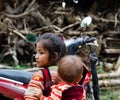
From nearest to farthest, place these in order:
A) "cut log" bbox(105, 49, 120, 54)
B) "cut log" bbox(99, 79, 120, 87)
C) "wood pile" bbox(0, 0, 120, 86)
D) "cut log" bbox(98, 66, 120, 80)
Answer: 1. "cut log" bbox(99, 79, 120, 87)
2. "cut log" bbox(98, 66, 120, 80)
3. "wood pile" bbox(0, 0, 120, 86)
4. "cut log" bbox(105, 49, 120, 54)

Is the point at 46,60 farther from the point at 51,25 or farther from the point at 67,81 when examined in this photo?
the point at 51,25

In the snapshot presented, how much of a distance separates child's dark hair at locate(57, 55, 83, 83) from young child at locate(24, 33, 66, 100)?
0.10 m

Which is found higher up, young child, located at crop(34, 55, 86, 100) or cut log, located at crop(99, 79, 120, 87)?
cut log, located at crop(99, 79, 120, 87)

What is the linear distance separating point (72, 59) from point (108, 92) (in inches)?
170

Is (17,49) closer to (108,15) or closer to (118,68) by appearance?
(118,68)

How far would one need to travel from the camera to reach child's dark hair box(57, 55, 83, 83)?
2.44 meters

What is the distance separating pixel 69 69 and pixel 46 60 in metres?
0.22

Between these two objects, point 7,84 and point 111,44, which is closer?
point 7,84

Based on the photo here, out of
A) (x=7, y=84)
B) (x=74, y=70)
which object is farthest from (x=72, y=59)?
(x=7, y=84)

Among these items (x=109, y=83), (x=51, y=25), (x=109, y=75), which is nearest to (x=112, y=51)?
(x=51, y=25)

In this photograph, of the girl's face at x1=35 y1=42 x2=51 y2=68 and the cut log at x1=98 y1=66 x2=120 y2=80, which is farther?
the cut log at x1=98 y1=66 x2=120 y2=80

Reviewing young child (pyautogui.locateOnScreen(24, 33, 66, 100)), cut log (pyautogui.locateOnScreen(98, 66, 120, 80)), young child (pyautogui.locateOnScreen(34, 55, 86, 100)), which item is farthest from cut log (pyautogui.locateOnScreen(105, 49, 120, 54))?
young child (pyautogui.locateOnScreen(34, 55, 86, 100))

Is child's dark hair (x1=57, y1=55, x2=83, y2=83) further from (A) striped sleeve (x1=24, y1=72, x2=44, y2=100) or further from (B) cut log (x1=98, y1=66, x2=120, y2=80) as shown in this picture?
(B) cut log (x1=98, y1=66, x2=120, y2=80)

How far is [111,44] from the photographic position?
9188 mm
